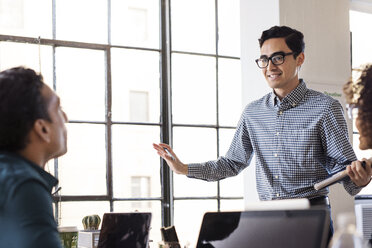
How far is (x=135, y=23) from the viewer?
4801 mm

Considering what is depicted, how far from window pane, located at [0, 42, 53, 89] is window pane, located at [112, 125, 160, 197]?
683mm

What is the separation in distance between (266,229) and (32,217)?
56cm

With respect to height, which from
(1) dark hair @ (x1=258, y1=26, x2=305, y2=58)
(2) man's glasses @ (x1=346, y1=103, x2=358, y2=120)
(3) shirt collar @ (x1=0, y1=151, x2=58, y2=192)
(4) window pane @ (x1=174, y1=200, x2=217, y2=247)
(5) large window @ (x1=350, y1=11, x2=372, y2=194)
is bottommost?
(4) window pane @ (x1=174, y1=200, x2=217, y2=247)

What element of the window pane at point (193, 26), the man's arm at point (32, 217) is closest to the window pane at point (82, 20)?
the window pane at point (193, 26)

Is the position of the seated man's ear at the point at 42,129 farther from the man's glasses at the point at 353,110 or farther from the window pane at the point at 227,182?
the window pane at the point at 227,182

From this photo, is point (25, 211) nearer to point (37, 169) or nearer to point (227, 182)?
point (37, 169)

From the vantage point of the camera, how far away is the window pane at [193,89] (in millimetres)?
4980

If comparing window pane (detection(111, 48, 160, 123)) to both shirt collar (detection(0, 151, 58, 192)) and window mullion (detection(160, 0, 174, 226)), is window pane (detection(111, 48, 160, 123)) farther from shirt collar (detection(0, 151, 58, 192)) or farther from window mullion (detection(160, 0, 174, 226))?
shirt collar (detection(0, 151, 58, 192))

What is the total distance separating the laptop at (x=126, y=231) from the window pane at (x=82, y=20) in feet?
8.09

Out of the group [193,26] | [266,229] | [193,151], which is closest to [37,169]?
[266,229]

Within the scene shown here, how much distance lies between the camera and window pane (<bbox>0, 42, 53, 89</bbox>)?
171 inches

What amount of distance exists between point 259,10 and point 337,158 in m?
2.03

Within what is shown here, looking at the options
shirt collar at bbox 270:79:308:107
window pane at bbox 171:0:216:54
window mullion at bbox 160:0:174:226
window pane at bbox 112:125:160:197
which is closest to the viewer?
shirt collar at bbox 270:79:308:107

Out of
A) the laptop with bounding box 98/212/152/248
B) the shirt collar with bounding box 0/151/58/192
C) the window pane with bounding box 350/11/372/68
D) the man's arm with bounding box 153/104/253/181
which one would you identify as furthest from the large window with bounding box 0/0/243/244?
the shirt collar with bounding box 0/151/58/192
